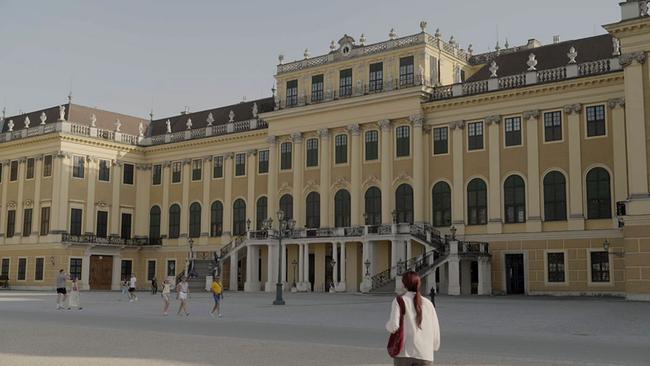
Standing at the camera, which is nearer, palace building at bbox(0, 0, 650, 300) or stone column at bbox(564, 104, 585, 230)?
palace building at bbox(0, 0, 650, 300)

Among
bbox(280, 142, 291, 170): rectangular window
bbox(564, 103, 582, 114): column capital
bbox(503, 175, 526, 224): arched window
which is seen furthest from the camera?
bbox(280, 142, 291, 170): rectangular window

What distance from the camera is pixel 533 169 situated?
48.2 metres

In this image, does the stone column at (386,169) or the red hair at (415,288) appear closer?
the red hair at (415,288)

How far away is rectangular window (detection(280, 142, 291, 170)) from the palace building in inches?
7.0

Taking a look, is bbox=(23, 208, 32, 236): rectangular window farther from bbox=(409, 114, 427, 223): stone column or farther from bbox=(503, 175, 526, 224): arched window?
bbox=(503, 175, 526, 224): arched window

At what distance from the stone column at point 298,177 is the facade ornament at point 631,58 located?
25523mm

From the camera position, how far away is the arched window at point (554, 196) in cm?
4716

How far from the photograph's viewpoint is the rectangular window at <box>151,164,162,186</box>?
69.8 metres

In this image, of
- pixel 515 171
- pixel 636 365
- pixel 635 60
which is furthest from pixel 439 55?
pixel 636 365

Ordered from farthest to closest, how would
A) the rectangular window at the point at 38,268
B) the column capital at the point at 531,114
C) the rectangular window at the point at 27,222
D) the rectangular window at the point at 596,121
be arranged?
the rectangular window at the point at 27,222 < the rectangular window at the point at 38,268 < the column capital at the point at 531,114 < the rectangular window at the point at 596,121

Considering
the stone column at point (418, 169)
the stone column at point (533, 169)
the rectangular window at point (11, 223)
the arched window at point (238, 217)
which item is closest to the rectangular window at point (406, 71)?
the stone column at point (418, 169)

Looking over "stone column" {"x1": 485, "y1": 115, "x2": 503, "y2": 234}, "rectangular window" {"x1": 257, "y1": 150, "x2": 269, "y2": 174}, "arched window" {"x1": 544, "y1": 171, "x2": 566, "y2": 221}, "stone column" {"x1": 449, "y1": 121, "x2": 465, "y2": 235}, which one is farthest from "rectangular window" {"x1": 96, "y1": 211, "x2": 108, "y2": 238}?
"arched window" {"x1": 544, "y1": 171, "x2": 566, "y2": 221}

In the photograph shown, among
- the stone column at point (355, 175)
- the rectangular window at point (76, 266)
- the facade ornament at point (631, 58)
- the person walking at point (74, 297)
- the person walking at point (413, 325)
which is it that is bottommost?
the person walking at point (74, 297)

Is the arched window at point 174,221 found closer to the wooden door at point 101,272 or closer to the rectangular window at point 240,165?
the wooden door at point 101,272
